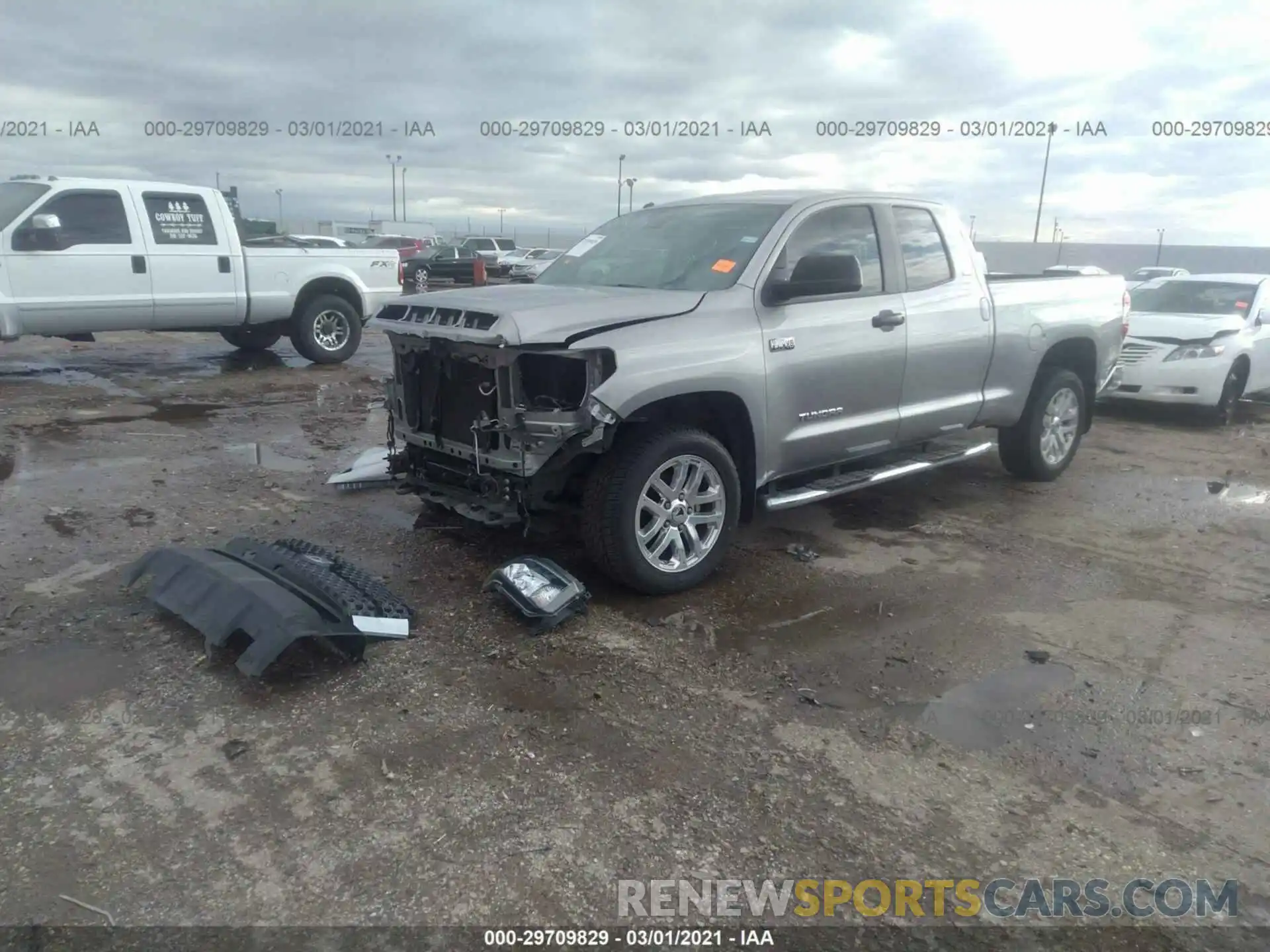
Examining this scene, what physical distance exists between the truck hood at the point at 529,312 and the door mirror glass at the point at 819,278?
1.46 ft

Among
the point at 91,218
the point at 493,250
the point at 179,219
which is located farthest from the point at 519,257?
the point at 91,218

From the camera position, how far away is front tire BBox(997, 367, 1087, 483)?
273 inches

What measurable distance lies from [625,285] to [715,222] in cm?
68

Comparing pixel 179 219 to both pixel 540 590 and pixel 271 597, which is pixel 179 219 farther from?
pixel 540 590

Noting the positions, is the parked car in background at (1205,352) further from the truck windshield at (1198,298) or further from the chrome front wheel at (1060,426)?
the chrome front wheel at (1060,426)

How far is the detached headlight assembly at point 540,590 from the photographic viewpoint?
13.9 ft

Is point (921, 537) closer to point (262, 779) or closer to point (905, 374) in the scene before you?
point (905, 374)

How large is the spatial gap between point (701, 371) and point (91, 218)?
27.4ft

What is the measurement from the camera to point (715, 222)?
5426 millimetres

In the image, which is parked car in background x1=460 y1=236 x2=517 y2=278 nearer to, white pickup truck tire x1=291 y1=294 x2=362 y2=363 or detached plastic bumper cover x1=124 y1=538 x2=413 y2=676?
white pickup truck tire x1=291 y1=294 x2=362 y2=363

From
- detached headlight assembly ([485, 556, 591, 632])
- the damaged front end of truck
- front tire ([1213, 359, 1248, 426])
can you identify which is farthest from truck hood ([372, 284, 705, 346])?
front tire ([1213, 359, 1248, 426])

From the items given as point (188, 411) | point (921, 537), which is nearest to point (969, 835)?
point (921, 537)

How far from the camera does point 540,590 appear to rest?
4.34 meters

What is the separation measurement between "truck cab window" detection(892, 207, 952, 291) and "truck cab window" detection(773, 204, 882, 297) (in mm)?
256
